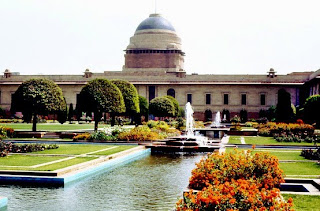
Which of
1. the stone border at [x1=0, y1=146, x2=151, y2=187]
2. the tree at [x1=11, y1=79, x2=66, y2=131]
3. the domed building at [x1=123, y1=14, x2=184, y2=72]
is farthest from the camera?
the domed building at [x1=123, y1=14, x2=184, y2=72]

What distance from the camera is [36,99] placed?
25.8 m

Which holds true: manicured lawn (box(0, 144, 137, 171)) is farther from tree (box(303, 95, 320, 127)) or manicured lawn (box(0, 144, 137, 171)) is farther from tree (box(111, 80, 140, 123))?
tree (box(111, 80, 140, 123))

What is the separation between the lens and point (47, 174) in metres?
10.7

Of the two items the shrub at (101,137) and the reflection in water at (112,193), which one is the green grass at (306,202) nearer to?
the reflection in water at (112,193)

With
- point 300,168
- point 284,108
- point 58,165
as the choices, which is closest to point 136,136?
point 58,165

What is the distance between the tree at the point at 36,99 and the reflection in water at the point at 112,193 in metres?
14.0

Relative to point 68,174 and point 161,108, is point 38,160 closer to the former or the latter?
point 68,174

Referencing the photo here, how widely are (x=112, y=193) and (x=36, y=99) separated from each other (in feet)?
55.8

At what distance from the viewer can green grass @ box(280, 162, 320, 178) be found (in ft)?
35.9

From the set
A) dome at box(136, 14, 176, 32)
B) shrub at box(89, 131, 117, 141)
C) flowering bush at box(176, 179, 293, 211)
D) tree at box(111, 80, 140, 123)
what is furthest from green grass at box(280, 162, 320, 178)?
dome at box(136, 14, 176, 32)

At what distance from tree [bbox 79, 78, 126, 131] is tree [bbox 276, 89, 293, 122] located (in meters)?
10.7

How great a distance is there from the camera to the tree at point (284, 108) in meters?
32.0

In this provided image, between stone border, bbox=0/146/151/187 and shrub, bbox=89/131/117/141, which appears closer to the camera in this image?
stone border, bbox=0/146/151/187

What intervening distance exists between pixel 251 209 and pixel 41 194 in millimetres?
5327
